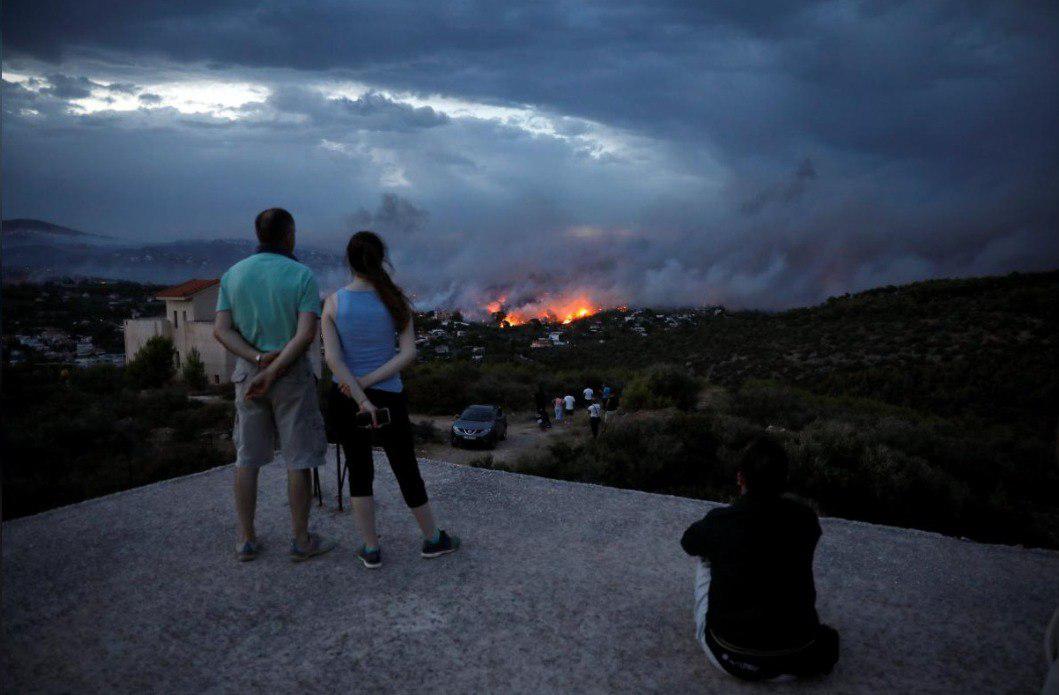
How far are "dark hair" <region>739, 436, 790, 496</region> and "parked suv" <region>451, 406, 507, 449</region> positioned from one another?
51.3ft

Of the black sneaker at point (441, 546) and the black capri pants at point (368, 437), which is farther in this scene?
the black sneaker at point (441, 546)

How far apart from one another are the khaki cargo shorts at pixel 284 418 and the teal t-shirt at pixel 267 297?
Result: 0.59 ft

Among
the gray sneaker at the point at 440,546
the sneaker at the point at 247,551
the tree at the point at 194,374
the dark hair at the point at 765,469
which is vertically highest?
the dark hair at the point at 765,469

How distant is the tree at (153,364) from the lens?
29391 millimetres

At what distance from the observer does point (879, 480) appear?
8.27 m

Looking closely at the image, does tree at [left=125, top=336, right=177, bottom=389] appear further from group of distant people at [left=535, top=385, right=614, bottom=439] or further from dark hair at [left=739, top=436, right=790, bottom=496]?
dark hair at [left=739, top=436, right=790, bottom=496]

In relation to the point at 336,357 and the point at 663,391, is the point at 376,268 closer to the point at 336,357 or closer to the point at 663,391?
the point at 336,357

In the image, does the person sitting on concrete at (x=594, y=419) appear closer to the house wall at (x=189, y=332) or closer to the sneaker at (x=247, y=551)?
the sneaker at (x=247, y=551)

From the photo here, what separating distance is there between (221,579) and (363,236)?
2.13 meters

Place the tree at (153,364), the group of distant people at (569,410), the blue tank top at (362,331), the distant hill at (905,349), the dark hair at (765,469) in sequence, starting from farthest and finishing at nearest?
1. the tree at (153,364)
2. the distant hill at (905,349)
3. the group of distant people at (569,410)
4. the blue tank top at (362,331)
5. the dark hair at (765,469)

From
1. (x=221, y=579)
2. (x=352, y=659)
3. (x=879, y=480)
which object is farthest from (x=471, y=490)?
→ (x=879, y=480)

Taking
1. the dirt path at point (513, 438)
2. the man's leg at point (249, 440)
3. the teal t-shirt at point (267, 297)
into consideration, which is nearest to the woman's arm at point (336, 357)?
the teal t-shirt at point (267, 297)

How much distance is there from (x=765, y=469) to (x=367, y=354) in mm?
2071

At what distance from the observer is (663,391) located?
23.0m
